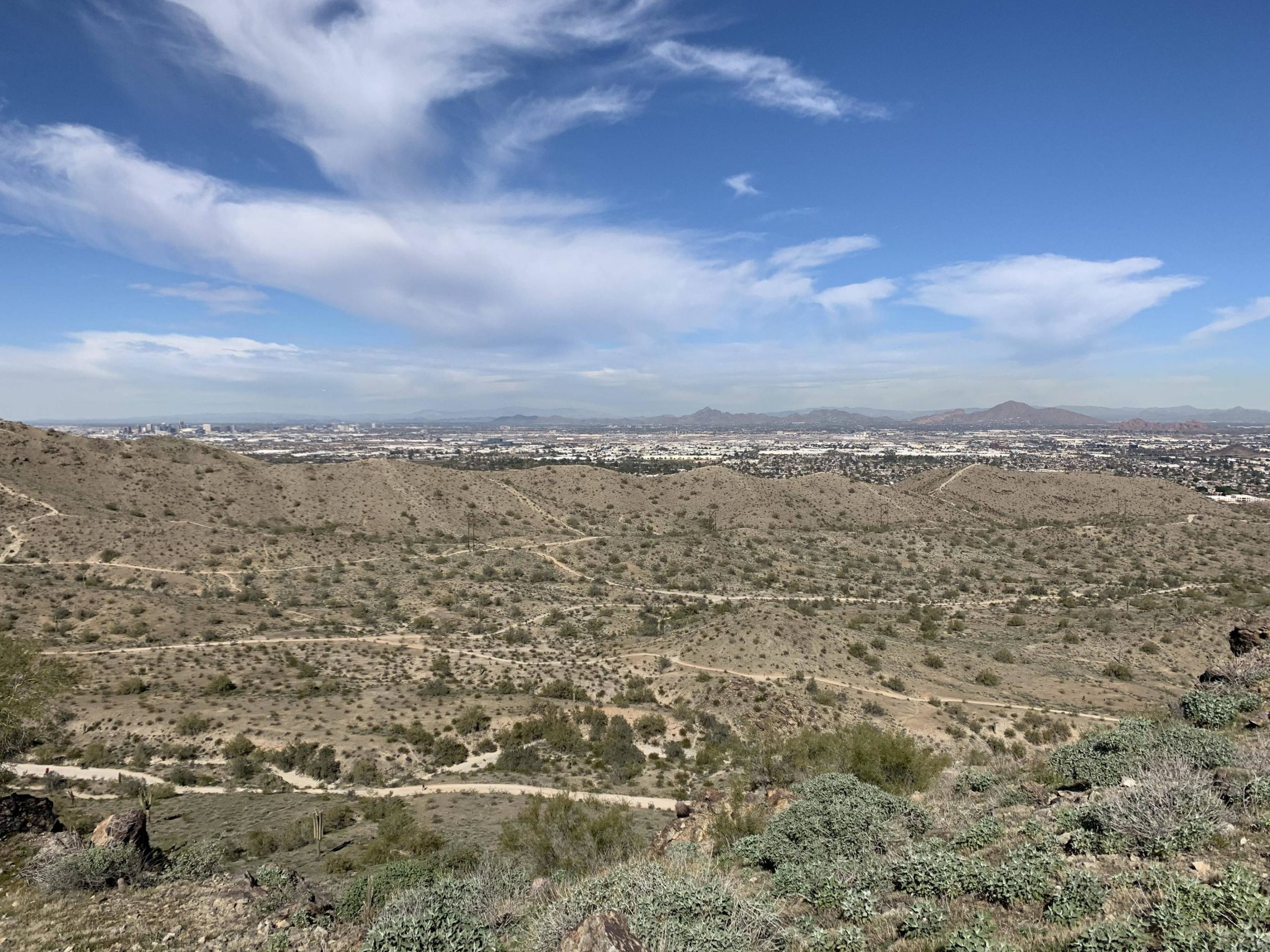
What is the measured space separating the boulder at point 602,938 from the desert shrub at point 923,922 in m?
3.14

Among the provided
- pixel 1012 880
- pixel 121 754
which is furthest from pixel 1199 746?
pixel 121 754

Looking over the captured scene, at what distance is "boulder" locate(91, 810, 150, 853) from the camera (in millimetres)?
11477

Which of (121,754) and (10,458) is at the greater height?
(10,458)

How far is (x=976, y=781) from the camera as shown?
13.6m

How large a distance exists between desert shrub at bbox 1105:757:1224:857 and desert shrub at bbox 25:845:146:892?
53.7 ft

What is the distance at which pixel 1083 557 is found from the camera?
6359 centimetres

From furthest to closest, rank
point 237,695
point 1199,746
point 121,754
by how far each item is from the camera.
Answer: point 237,695, point 121,754, point 1199,746

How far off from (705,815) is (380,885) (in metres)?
7.34

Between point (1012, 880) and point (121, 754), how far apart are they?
3020cm

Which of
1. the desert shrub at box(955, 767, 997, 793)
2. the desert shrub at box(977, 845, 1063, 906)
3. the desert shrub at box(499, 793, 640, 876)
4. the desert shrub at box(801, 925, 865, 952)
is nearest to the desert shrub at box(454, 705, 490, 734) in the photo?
the desert shrub at box(499, 793, 640, 876)

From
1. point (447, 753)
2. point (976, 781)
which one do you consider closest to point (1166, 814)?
point (976, 781)

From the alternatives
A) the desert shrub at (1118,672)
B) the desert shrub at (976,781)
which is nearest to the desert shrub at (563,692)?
the desert shrub at (976,781)

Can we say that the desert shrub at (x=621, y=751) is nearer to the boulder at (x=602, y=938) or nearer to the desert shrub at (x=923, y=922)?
the desert shrub at (x=923, y=922)

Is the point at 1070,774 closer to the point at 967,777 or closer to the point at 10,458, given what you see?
the point at 967,777
